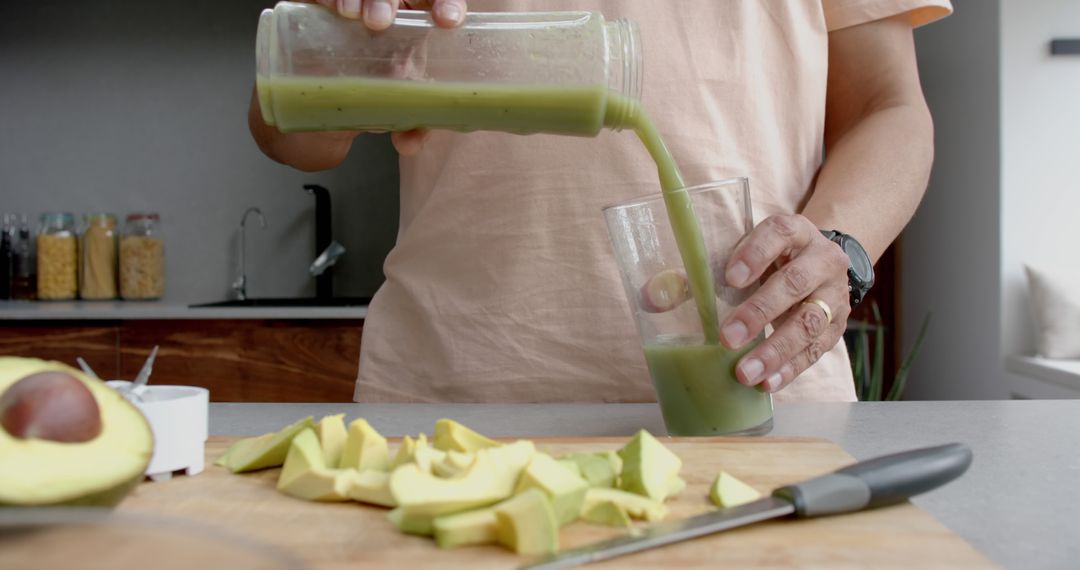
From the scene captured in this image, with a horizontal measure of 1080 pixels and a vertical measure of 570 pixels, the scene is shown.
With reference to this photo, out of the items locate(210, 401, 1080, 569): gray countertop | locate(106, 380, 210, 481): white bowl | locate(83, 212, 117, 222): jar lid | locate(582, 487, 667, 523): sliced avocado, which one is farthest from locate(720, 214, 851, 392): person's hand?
locate(83, 212, 117, 222): jar lid

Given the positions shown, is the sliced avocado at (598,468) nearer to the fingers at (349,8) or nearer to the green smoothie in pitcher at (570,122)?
the green smoothie in pitcher at (570,122)

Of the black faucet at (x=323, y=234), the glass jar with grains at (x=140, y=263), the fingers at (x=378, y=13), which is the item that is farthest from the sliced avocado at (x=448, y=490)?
the glass jar with grains at (x=140, y=263)

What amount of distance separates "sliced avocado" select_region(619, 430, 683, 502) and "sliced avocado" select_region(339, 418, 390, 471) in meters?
0.17

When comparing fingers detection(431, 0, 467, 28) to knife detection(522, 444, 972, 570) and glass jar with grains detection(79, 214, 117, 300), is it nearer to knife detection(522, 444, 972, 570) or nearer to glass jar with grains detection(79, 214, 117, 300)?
knife detection(522, 444, 972, 570)

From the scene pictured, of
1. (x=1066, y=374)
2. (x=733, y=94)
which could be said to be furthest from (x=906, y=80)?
(x=1066, y=374)

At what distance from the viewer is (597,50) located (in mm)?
756

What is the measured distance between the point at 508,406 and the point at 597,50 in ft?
1.51

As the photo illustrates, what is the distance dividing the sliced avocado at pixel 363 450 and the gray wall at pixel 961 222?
2.89 metres

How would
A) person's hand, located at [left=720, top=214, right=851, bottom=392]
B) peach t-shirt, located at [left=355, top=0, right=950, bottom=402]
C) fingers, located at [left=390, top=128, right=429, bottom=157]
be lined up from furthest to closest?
peach t-shirt, located at [left=355, top=0, right=950, bottom=402] → fingers, located at [left=390, top=128, right=429, bottom=157] → person's hand, located at [left=720, top=214, right=851, bottom=392]

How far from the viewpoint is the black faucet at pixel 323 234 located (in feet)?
9.68

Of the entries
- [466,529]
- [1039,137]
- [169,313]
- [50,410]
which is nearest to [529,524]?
[466,529]

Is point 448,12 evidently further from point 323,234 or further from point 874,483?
point 323,234

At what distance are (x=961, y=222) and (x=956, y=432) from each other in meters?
2.74

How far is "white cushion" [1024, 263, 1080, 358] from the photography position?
114 inches
